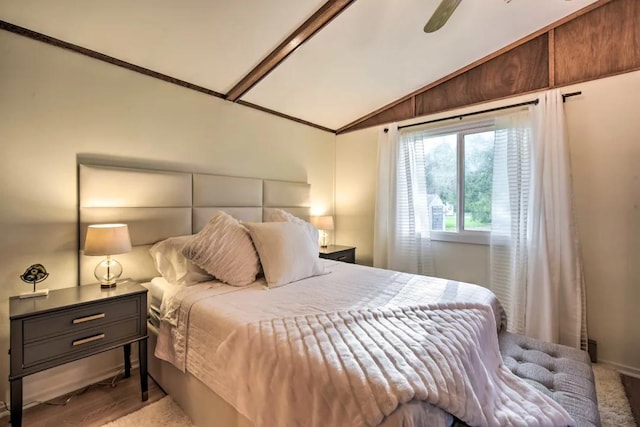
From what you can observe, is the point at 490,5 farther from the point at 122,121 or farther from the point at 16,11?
the point at 16,11

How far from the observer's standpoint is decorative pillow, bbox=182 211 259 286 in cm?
199

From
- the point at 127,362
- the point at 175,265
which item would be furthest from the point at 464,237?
the point at 127,362

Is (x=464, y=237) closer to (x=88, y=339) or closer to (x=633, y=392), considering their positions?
(x=633, y=392)

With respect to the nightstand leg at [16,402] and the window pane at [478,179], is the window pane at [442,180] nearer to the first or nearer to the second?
the window pane at [478,179]

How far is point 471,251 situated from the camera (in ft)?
9.79

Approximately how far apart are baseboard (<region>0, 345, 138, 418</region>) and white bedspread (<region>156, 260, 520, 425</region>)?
666 millimetres

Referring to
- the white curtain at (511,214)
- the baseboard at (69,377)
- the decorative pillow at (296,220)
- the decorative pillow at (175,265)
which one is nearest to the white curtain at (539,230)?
the white curtain at (511,214)

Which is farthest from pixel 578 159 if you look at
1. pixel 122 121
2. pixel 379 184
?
pixel 122 121

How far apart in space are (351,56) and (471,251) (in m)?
2.22

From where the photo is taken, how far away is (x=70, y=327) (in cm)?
160

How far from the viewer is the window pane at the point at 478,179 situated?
291 cm

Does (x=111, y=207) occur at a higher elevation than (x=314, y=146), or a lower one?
lower

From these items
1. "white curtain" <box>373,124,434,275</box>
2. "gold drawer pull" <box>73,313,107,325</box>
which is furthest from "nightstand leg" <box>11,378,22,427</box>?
"white curtain" <box>373,124,434,275</box>

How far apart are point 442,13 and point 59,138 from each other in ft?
8.10
